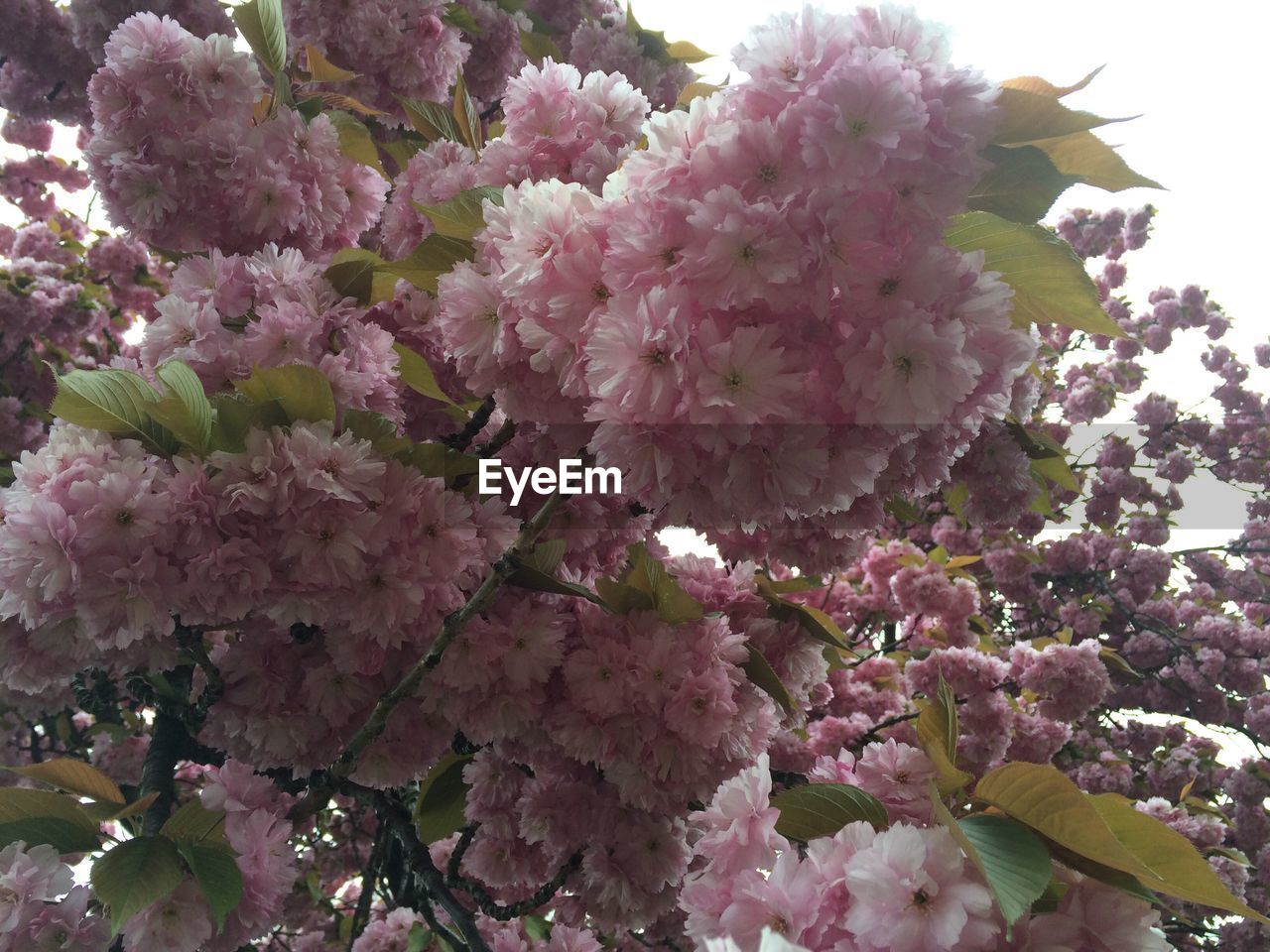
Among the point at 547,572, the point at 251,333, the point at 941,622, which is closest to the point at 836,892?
the point at 547,572

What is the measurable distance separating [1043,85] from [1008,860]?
29.6 inches

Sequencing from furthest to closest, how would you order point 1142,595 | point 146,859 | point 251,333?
1. point 1142,595
2. point 251,333
3. point 146,859

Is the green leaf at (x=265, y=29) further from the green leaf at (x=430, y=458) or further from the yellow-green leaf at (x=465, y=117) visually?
the green leaf at (x=430, y=458)

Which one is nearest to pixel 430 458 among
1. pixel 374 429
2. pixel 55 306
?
pixel 374 429

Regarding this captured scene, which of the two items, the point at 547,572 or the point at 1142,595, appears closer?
the point at 547,572

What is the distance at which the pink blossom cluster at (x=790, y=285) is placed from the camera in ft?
2.41

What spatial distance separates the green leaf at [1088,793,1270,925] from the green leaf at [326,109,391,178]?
166cm

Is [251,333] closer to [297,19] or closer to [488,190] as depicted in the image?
[488,190]

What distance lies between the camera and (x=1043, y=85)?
0.80m

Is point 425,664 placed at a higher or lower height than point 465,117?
lower

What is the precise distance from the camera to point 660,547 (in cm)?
191

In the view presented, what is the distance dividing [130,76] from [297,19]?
621 millimetres

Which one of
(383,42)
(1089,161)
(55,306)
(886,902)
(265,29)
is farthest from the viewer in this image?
(55,306)

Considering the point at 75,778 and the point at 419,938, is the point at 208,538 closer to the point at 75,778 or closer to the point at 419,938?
the point at 75,778
